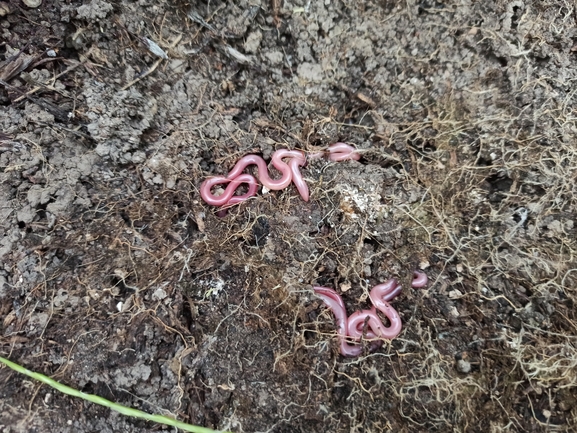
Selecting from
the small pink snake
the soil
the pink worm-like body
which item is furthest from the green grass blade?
the small pink snake

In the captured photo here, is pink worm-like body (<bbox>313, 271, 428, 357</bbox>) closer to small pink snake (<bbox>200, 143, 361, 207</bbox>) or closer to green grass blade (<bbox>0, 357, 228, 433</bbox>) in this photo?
small pink snake (<bbox>200, 143, 361, 207</bbox>)

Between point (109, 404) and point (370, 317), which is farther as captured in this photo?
point (370, 317)

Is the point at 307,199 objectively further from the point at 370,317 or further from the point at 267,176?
the point at 370,317

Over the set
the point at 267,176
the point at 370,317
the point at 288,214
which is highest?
the point at 267,176

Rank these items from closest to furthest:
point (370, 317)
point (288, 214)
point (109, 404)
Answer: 1. point (109, 404)
2. point (370, 317)
3. point (288, 214)

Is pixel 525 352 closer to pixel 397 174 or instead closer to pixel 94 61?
pixel 397 174

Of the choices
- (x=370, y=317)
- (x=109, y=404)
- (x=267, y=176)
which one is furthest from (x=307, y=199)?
(x=109, y=404)

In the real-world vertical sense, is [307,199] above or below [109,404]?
above
